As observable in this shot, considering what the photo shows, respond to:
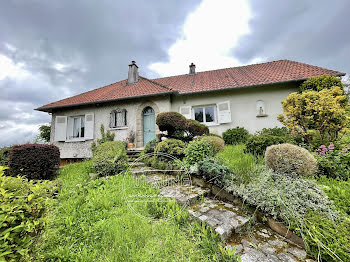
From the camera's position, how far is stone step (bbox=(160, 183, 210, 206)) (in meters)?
2.36

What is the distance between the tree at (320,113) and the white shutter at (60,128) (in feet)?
40.1

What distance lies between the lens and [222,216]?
1.99 meters

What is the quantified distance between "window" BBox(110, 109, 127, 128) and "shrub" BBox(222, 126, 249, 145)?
20.4ft

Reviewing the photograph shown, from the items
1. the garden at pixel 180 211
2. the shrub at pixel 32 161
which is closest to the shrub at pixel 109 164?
the garden at pixel 180 211

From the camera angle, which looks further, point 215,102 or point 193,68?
point 193,68

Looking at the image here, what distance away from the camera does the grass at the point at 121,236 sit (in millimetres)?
1479

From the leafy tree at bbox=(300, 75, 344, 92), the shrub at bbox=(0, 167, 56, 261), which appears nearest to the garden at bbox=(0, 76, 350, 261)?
the shrub at bbox=(0, 167, 56, 261)

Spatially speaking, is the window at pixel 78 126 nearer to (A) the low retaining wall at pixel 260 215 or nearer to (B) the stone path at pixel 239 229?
(B) the stone path at pixel 239 229

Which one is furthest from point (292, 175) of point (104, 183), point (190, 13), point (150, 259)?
point (190, 13)

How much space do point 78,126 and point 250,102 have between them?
11.3 meters

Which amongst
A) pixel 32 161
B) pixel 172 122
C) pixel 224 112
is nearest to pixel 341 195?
pixel 172 122

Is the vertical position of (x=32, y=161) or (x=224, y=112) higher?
(x=224, y=112)

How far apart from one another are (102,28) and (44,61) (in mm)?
5238

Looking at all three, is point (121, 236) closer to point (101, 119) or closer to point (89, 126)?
point (101, 119)
